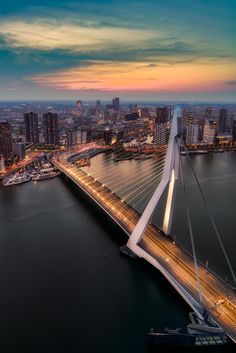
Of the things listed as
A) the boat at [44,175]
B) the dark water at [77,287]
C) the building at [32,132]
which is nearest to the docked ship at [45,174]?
the boat at [44,175]

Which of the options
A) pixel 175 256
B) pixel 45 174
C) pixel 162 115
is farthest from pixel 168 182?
pixel 162 115

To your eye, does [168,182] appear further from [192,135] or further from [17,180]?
[192,135]

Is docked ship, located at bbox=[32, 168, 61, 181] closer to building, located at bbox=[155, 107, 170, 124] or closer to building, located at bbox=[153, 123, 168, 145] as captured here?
building, located at bbox=[153, 123, 168, 145]

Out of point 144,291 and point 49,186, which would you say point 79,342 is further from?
point 49,186

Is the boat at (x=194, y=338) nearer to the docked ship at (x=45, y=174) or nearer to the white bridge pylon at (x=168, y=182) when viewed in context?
the white bridge pylon at (x=168, y=182)

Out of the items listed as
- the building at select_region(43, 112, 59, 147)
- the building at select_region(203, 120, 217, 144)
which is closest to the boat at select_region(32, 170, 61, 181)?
the building at select_region(43, 112, 59, 147)
